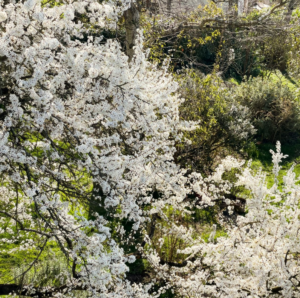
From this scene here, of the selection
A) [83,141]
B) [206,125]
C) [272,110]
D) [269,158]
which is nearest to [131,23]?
[206,125]

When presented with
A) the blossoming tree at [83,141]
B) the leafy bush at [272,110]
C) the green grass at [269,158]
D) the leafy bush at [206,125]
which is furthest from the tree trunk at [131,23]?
the leafy bush at [272,110]

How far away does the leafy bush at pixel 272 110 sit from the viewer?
10.7 meters

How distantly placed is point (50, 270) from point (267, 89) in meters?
9.21

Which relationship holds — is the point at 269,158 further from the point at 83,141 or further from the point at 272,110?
the point at 83,141

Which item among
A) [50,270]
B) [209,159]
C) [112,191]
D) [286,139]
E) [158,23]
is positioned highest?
[158,23]

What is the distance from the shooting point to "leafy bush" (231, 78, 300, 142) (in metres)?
10.7

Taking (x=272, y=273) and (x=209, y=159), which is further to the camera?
(x=209, y=159)

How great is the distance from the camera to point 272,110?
10578 millimetres

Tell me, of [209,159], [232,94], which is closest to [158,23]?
[209,159]

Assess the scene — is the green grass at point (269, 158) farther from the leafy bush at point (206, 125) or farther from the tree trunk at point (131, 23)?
the tree trunk at point (131, 23)

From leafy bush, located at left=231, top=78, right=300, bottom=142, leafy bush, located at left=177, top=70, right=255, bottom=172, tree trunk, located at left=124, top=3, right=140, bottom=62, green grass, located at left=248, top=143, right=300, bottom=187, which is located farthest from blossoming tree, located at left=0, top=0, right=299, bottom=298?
leafy bush, located at left=231, top=78, right=300, bottom=142

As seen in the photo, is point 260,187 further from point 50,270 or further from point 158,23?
point 158,23

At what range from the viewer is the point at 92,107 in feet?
10.5

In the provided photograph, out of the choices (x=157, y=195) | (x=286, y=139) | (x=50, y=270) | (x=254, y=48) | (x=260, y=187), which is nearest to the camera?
(x=260, y=187)
